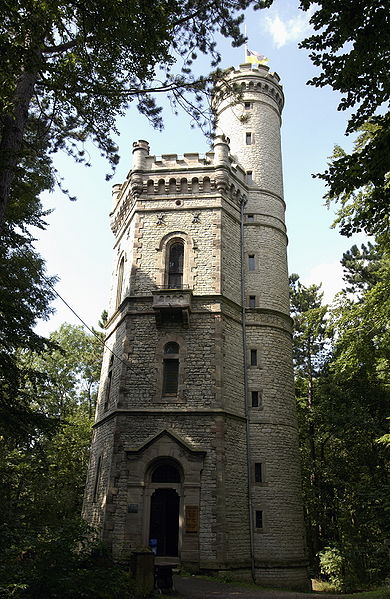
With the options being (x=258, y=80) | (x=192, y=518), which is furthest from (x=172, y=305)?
(x=258, y=80)

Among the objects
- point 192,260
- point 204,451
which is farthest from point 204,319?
point 204,451

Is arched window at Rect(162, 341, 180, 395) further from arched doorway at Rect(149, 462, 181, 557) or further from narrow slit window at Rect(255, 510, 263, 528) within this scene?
narrow slit window at Rect(255, 510, 263, 528)

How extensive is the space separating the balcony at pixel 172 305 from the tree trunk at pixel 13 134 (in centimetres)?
845

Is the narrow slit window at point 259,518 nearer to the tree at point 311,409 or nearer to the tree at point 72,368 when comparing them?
the tree at point 311,409

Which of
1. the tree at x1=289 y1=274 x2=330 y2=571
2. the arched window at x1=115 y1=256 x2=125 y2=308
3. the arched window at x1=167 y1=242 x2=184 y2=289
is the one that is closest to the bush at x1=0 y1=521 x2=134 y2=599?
the arched window at x1=167 y1=242 x2=184 y2=289

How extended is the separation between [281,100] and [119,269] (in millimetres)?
13332

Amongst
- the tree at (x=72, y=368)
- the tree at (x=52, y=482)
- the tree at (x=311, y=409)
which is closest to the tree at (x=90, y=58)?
the tree at (x=52, y=482)

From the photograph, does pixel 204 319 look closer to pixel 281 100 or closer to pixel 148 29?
pixel 148 29

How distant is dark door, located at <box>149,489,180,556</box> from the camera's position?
584 inches

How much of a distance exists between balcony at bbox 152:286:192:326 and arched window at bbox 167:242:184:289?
3.80 feet

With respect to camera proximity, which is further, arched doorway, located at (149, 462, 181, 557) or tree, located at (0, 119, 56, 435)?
arched doorway, located at (149, 462, 181, 557)

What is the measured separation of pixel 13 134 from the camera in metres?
9.52

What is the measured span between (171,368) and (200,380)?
1.23 meters

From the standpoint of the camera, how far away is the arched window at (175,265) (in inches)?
739
